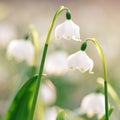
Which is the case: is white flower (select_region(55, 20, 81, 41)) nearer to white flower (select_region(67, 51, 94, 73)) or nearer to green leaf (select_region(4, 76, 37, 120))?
white flower (select_region(67, 51, 94, 73))

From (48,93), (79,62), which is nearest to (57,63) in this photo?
(48,93)

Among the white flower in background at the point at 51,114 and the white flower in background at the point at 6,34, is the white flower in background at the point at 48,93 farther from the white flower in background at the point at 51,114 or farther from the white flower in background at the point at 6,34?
the white flower in background at the point at 6,34

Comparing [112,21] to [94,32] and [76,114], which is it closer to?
[94,32]

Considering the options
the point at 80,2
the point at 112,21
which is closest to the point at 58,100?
the point at 112,21

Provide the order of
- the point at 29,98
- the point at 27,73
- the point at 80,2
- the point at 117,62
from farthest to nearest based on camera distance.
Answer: the point at 80,2, the point at 117,62, the point at 27,73, the point at 29,98

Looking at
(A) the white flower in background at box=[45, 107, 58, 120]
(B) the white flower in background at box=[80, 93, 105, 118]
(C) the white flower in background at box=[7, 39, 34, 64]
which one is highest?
(C) the white flower in background at box=[7, 39, 34, 64]

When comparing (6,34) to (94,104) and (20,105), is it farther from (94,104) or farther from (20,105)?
(20,105)

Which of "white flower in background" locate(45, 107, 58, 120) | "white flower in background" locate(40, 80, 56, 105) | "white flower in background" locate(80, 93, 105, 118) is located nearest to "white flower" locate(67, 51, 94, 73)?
"white flower in background" locate(80, 93, 105, 118)
